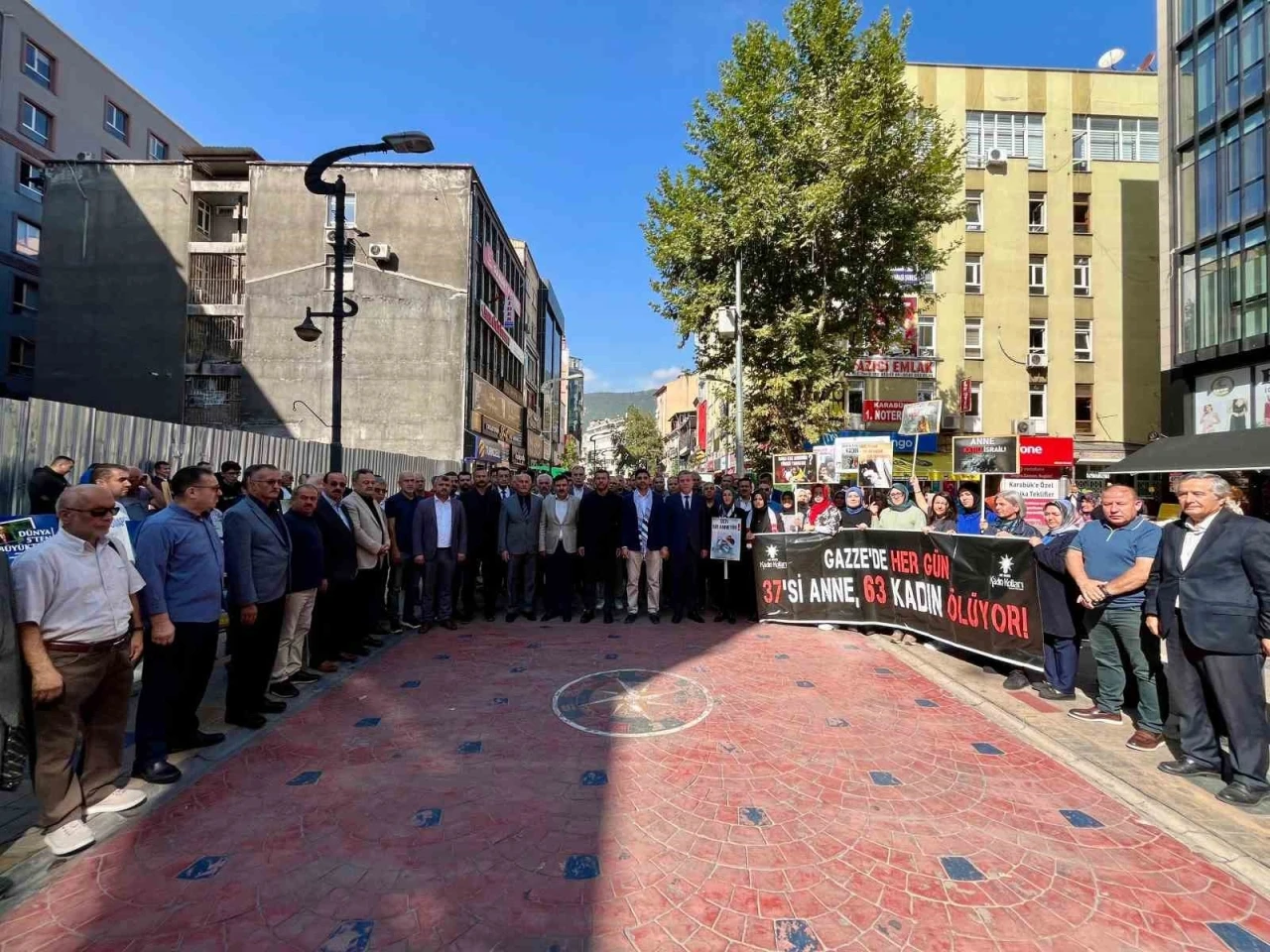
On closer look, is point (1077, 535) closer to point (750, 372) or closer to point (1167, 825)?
point (1167, 825)

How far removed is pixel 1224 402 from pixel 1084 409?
31.4 ft

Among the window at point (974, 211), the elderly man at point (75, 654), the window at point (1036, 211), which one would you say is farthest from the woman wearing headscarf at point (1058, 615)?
the window at point (1036, 211)

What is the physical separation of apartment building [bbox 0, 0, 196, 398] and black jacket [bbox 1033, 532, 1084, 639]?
34.2m

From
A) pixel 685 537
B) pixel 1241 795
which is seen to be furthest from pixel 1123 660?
pixel 685 537

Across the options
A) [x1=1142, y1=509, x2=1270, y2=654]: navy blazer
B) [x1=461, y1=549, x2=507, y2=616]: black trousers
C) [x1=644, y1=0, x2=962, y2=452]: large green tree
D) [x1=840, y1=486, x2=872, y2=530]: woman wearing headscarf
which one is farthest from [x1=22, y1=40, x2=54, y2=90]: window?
[x1=1142, y1=509, x2=1270, y2=654]: navy blazer

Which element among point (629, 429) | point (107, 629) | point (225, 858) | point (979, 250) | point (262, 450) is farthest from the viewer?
point (629, 429)

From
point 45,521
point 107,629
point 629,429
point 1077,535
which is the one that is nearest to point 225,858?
point 107,629

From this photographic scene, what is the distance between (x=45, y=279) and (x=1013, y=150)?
40817 mm

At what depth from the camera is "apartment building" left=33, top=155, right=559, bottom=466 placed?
24.0 m

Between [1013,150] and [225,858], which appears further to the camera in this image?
[1013,150]

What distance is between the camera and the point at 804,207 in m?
16.7

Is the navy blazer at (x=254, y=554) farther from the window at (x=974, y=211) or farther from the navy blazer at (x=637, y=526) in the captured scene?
the window at (x=974, y=211)

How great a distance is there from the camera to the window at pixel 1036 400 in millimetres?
28422

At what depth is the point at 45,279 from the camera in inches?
957
